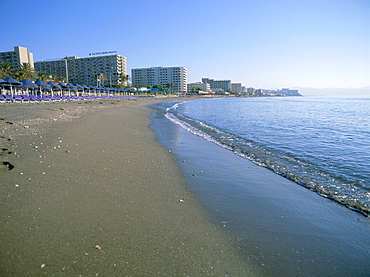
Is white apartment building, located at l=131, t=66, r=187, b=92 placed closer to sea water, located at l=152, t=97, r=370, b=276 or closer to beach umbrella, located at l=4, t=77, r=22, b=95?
beach umbrella, located at l=4, t=77, r=22, b=95

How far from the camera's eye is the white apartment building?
17138 cm

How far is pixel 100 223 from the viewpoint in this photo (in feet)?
9.91

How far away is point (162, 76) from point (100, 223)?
17963cm

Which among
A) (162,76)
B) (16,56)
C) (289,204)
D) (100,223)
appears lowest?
(289,204)

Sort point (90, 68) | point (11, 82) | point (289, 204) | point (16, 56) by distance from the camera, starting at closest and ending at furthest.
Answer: point (289, 204) < point (11, 82) < point (16, 56) < point (90, 68)

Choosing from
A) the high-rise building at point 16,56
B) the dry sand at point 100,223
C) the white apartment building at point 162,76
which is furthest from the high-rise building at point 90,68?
the dry sand at point 100,223

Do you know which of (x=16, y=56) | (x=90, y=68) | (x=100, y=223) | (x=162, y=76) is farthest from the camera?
(x=162, y=76)

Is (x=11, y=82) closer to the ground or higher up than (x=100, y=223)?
higher up

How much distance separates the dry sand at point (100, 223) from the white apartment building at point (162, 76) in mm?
165646

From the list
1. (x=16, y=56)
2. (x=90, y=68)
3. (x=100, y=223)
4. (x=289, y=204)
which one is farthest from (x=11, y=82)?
(x=16, y=56)

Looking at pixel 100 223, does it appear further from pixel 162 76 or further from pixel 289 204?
pixel 162 76

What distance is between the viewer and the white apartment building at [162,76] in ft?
562

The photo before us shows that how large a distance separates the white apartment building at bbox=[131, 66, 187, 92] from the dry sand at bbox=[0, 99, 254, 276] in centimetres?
16565

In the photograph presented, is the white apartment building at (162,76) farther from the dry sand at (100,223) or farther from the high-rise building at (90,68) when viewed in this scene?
the dry sand at (100,223)
